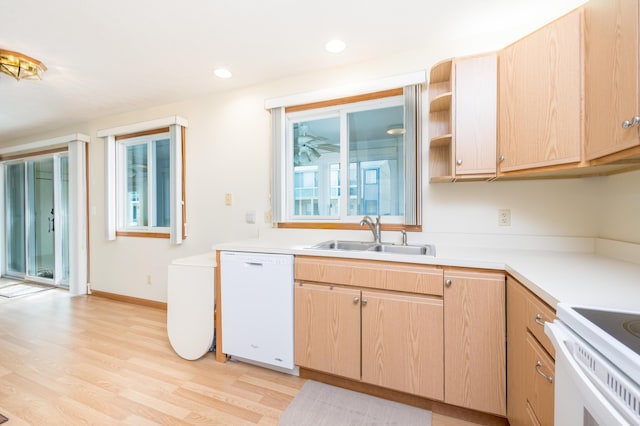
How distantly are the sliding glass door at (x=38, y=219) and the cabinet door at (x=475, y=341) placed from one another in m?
5.26

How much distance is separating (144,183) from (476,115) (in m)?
3.69

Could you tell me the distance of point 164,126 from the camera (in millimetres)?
3072

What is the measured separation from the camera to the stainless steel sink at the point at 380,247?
1966 mm

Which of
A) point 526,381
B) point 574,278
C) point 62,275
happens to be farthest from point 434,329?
point 62,275

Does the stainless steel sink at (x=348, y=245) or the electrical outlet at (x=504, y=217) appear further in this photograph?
the stainless steel sink at (x=348, y=245)

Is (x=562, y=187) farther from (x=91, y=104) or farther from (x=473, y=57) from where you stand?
(x=91, y=104)

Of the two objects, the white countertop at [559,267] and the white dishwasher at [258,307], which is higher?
the white countertop at [559,267]

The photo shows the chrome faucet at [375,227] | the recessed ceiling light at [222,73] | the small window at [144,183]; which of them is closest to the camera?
the chrome faucet at [375,227]

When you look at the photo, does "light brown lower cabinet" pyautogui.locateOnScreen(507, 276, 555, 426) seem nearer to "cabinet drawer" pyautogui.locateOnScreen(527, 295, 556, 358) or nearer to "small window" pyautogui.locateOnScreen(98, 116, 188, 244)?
"cabinet drawer" pyautogui.locateOnScreen(527, 295, 556, 358)

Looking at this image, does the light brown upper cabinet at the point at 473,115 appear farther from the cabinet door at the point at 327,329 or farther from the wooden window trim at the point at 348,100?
the cabinet door at the point at 327,329

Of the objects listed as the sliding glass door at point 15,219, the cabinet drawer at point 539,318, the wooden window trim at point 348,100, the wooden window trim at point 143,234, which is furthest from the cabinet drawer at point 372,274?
the sliding glass door at point 15,219

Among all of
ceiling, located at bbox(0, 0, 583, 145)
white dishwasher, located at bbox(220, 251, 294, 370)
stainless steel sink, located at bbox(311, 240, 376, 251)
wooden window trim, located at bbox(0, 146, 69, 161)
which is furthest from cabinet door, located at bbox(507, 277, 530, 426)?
wooden window trim, located at bbox(0, 146, 69, 161)

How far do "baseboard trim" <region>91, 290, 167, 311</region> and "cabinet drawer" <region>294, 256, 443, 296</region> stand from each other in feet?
7.71

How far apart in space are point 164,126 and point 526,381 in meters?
3.66
